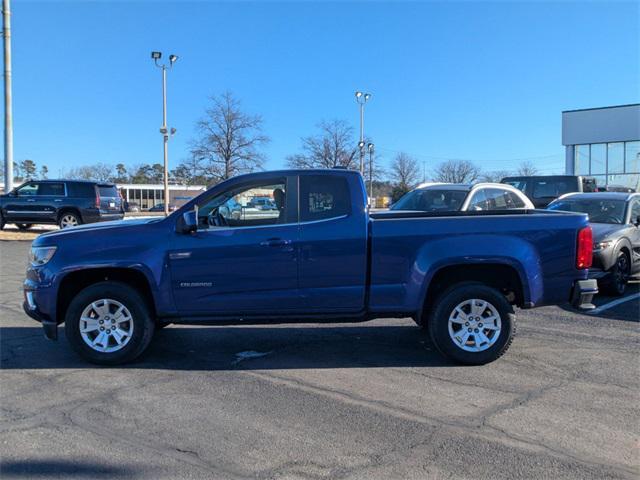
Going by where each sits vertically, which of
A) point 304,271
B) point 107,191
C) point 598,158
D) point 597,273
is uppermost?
point 598,158

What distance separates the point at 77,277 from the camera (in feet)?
18.4

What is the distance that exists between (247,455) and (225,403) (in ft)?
3.14

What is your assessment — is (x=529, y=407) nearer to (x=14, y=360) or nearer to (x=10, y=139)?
(x=14, y=360)

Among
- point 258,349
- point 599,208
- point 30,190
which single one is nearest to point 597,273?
point 599,208

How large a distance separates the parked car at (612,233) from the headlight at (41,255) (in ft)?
24.3

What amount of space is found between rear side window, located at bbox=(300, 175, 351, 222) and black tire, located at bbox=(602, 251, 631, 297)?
541cm

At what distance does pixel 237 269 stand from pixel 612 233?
21.3 ft

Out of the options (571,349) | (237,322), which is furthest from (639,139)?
(237,322)

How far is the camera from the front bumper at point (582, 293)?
5508 mm

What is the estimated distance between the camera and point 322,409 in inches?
174

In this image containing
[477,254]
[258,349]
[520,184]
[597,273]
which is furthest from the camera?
[520,184]

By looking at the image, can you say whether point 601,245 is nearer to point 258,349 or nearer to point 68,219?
point 258,349

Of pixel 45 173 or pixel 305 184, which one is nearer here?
pixel 305 184

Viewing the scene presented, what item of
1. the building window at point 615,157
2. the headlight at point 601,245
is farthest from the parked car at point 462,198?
the building window at point 615,157
